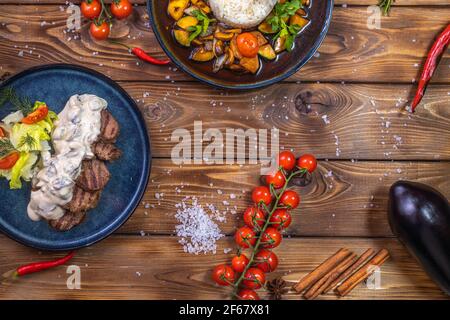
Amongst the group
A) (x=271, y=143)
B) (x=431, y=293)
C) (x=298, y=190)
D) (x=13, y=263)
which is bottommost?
(x=431, y=293)

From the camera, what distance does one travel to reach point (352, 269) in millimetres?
1838

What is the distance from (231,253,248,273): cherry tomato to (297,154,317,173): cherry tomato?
351mm

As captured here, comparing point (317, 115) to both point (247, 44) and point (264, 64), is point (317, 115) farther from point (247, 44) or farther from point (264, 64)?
point (247, 44)

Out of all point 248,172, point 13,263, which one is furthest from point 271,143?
point 13,263

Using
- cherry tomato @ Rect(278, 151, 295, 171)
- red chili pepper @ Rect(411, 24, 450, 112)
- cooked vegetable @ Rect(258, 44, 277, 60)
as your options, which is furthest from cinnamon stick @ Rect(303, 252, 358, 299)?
cooked vegetable @ Rect(258, 44, 277, 60)

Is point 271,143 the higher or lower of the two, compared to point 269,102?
lower

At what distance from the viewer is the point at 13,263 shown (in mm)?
1842

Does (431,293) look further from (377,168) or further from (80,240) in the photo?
(80,240)

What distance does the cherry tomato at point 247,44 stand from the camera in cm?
167

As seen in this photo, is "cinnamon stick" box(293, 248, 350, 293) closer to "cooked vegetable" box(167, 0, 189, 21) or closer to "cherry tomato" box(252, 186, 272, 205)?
"cherry tomato" box(252, 186, 272, 205)

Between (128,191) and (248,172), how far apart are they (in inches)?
15.9

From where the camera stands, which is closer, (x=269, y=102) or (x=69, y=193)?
(x=69, y=193)

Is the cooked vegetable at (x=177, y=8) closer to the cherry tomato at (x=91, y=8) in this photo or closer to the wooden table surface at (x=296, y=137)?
the wooden table surface at (x=296, y=137)

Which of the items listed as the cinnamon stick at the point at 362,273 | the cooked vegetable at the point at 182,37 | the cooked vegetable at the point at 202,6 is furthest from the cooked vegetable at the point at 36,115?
the cinnamon stick at the point at 362,273
